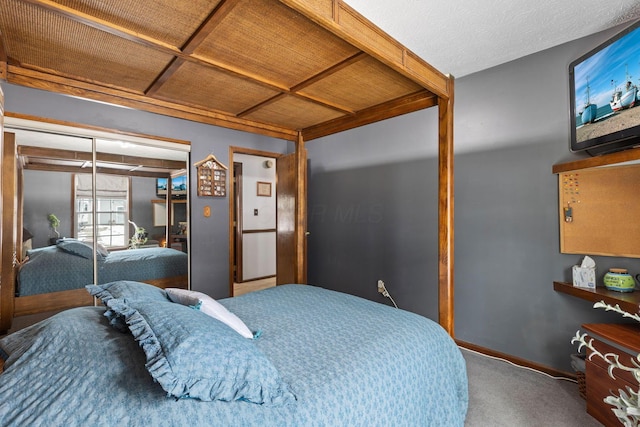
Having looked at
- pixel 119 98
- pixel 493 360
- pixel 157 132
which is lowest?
pixel 493 360

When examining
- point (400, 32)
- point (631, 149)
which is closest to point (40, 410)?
point (400, 32)

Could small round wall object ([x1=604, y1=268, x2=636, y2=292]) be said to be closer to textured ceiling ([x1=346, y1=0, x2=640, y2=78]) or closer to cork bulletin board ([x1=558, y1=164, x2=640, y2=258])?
cork bulletin board ([x1=558, y1=164, x2=640, y2=258])

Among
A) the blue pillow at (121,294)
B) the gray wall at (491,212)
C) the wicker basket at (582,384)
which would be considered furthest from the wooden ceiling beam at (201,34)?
the wicker basket at (582,384)

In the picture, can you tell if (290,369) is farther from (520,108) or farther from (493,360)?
(520,108)

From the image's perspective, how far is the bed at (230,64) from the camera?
162 cm

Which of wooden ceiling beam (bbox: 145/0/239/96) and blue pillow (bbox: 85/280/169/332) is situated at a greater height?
wooden ceiling beam (bbox: 145/0/239/96)

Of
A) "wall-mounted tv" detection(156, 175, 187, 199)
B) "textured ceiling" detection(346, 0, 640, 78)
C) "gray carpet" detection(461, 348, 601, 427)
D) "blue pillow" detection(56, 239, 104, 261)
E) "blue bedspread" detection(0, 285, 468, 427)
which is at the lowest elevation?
"gray carpet" detection(461, 348, 601, 427)

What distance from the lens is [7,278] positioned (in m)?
2.32

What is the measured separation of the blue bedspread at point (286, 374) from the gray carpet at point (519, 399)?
428 millimetres

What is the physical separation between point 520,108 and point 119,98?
3490mm

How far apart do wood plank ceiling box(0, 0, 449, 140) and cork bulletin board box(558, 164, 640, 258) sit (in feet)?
3.99

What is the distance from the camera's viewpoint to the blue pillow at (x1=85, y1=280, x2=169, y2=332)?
123cm

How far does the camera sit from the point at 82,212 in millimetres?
2633

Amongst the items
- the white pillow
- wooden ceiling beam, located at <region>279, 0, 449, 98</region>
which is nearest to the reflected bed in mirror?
the white pillow
